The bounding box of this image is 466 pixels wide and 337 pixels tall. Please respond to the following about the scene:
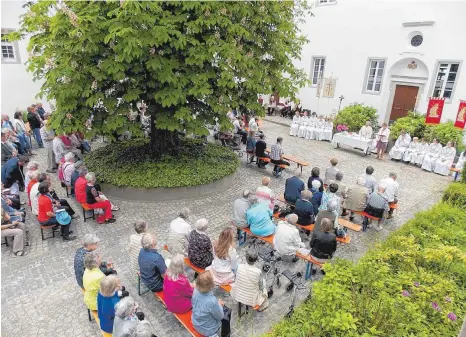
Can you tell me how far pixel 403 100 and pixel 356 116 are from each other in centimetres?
290

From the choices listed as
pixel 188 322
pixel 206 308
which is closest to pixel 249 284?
pixel 206 308

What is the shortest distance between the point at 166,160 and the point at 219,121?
236cm

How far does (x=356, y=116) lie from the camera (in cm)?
1894

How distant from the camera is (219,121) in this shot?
32.5ft

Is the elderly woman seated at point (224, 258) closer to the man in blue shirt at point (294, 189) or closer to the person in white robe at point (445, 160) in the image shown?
the man in blue shirt at point (294, 189)

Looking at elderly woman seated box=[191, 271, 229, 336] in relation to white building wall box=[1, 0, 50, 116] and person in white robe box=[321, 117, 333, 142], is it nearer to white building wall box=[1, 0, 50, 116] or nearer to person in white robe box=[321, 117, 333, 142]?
person in white robe box=[321, 117, 333, 142]

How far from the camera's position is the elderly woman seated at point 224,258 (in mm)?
5742

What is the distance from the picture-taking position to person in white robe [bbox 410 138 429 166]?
14.8 m

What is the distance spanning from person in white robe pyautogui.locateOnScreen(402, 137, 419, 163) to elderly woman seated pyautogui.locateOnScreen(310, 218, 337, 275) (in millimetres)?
10939

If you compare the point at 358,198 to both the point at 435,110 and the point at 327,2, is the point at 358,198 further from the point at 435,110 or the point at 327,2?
the point at 327,2

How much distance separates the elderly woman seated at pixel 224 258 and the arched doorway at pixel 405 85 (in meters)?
16.7

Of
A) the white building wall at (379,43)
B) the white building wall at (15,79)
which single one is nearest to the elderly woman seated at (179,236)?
the white building wall at (15,79)

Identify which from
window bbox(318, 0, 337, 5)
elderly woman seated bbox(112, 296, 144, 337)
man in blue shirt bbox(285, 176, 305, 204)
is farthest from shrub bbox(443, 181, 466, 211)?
window bbox(318, 0, 337, 5)

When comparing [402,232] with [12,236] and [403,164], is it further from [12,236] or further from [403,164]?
[403,164]
